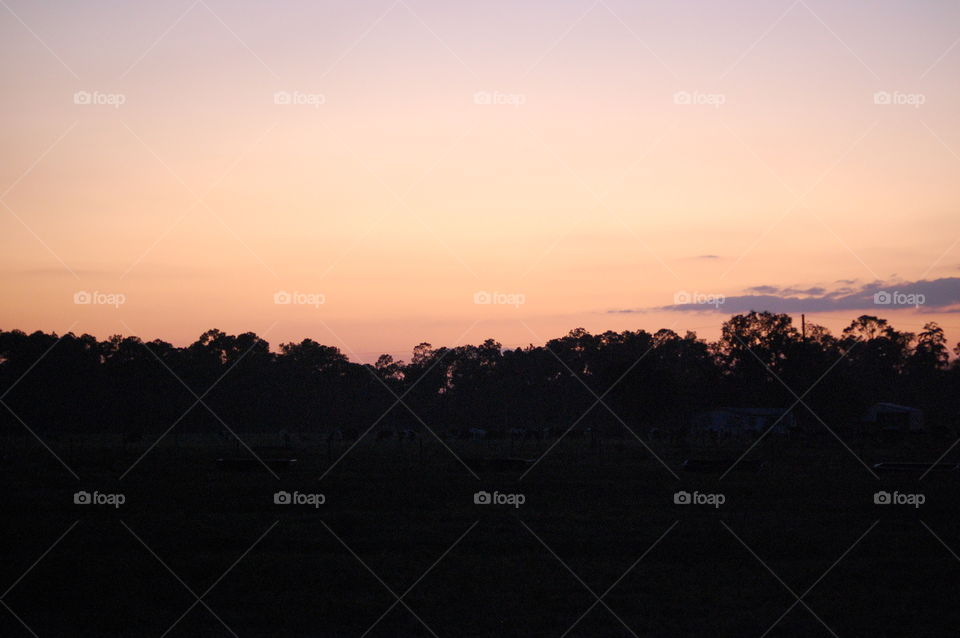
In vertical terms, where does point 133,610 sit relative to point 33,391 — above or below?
below

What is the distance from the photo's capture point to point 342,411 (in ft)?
340

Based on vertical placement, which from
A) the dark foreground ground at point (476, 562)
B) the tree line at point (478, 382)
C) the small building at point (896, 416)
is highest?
the tree line at point (478, 382)

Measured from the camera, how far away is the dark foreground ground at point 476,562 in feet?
39.3

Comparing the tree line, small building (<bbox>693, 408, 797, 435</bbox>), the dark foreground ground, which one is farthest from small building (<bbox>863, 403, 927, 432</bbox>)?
the dark foreground ground

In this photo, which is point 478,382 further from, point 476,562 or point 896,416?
point 476,562

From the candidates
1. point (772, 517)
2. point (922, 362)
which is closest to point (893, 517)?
point (772, 517)

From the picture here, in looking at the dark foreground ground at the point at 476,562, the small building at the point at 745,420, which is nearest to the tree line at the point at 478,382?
the small building at the point at 745,420

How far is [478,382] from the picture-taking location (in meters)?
106

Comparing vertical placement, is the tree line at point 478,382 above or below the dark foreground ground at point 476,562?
above

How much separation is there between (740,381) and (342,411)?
47.6 metres

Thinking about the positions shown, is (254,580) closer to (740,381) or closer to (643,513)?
(643,513)

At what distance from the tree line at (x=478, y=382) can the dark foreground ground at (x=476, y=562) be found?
1527 inches

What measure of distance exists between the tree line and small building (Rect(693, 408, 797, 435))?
1.72 m

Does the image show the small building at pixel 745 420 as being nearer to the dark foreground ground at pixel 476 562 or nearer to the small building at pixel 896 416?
the small building at pixel 896 416
